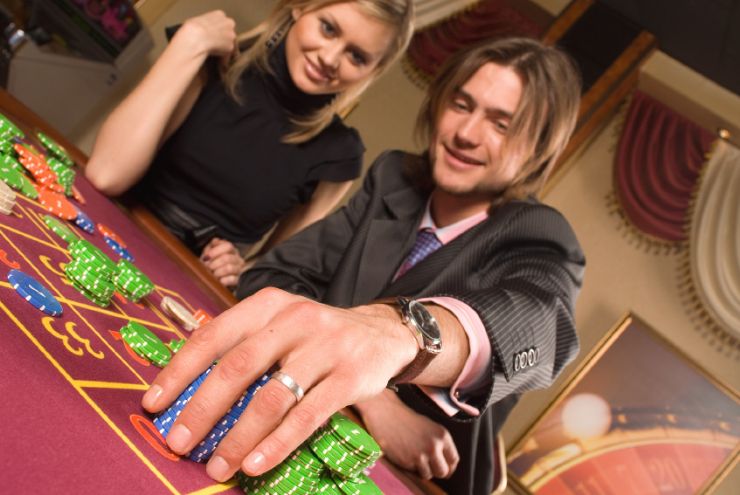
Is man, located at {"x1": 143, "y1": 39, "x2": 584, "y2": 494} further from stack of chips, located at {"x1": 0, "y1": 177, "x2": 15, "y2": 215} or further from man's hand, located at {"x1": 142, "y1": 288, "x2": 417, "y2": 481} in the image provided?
stack of chips, located at {"x1": 0, "y1": 177, "x2": 15, "y2": 215}

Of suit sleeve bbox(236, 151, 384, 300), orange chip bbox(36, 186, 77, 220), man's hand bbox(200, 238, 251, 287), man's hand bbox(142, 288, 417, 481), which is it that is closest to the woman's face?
suit sleeve bbox(236, 151, 384, 300)

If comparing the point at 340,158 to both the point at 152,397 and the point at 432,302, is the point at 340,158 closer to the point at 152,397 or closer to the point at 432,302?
the point at 432,302

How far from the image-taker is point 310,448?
79cm

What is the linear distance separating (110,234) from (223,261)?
0.60 meters

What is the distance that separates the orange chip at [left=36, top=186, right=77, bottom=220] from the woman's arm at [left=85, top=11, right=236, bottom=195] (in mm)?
512

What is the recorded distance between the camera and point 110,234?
59.6 inches

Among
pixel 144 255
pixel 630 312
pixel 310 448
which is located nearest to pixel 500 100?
pixel 144 255

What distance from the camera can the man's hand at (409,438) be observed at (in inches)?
53.8

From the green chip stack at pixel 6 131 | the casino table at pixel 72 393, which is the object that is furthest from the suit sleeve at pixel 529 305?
the green chip stack at pixel 6 131

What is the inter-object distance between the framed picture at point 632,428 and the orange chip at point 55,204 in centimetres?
308

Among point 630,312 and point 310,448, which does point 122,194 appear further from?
point 630,312

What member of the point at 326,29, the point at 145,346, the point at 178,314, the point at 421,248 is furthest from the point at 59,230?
the point at 326,29

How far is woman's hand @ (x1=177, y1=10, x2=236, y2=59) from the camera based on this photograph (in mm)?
2004

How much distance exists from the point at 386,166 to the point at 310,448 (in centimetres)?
136
